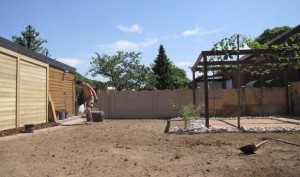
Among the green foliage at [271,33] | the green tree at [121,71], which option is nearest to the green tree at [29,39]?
the green tree at [121,71]

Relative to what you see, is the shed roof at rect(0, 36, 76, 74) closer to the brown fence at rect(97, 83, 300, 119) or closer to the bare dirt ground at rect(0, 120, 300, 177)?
the brown fence at rect(97, 83, 300, 119)

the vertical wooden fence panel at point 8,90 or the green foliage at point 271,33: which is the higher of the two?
the green foliage at point 271,33

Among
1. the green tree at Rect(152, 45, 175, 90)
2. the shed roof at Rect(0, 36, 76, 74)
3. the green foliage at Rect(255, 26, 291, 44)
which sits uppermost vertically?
the green foliage at Rect(255, 26, 291, 44)

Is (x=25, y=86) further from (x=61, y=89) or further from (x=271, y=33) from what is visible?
(x=271, y=33)

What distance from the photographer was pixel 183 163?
17.9 ft

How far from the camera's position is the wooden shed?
10.6m

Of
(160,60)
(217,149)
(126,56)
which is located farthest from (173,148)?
(160,60)

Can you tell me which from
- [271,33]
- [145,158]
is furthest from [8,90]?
[271,33]

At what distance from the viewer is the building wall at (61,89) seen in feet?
53.2

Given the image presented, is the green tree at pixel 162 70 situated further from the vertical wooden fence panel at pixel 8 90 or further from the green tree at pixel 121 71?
the vertical wooden fence panel at pixel 8 90

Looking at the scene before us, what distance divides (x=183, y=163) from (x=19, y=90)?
8119mm

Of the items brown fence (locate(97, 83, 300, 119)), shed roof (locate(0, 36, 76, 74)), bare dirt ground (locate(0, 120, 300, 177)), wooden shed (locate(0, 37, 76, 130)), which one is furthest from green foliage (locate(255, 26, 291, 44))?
bare dirt ground (locate(0, 120, 300, 177))

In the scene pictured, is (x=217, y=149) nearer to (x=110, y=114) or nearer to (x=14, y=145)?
(x=14, y=145)

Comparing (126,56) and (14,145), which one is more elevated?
(126,56)
